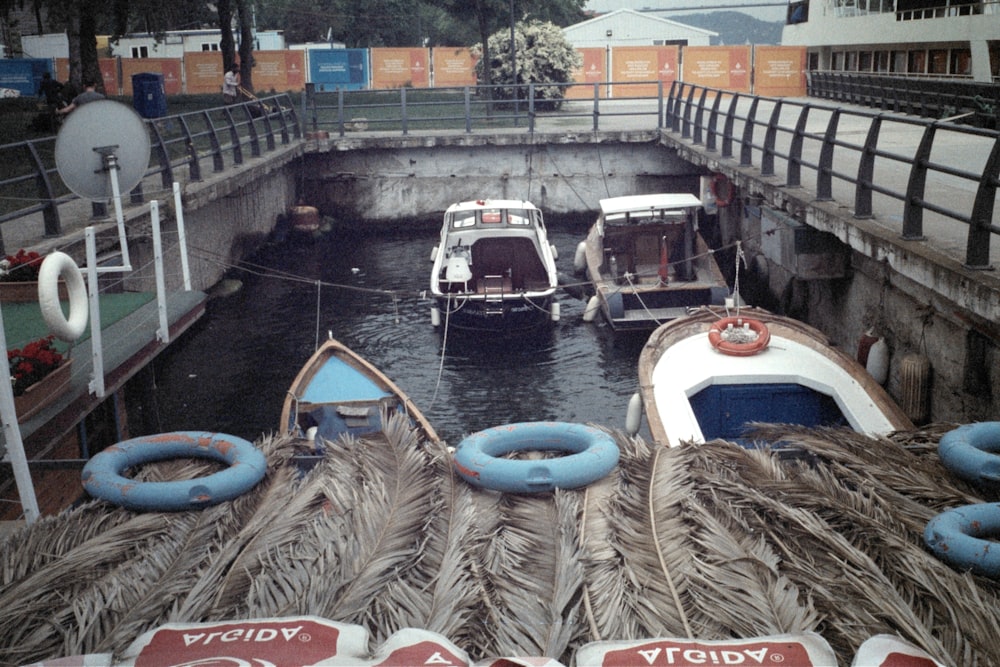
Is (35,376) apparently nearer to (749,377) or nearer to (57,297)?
(57,297)

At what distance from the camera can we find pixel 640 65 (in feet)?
125

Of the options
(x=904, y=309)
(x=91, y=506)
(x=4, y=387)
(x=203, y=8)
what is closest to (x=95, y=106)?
(x=4, y=387)

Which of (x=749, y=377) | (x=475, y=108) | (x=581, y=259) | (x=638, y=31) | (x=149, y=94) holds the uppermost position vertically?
(x=638, y=31)

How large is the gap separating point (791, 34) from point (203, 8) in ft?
77.3

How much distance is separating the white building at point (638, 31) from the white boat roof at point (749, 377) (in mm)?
46889

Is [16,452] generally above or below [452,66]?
below

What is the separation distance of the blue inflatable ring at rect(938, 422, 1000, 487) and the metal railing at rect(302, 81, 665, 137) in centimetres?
1807

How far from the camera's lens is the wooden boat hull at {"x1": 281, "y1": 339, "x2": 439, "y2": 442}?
11.0 metres

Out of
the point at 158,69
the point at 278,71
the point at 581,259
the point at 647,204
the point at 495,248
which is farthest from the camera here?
the point at 158,69

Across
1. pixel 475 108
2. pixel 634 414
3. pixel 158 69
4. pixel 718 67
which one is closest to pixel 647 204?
pixel 634 414

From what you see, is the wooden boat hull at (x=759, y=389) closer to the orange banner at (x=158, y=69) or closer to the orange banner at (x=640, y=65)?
the orange banner at (x=640, y=65)

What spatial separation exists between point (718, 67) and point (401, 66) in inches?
511

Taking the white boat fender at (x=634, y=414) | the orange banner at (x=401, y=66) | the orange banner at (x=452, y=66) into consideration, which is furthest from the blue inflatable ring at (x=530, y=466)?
the orange banner at (x=401, y=66)

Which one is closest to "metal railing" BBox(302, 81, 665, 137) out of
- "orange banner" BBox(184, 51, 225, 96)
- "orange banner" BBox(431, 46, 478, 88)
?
"orange banner" BBox(431, 46, 478, 88)
